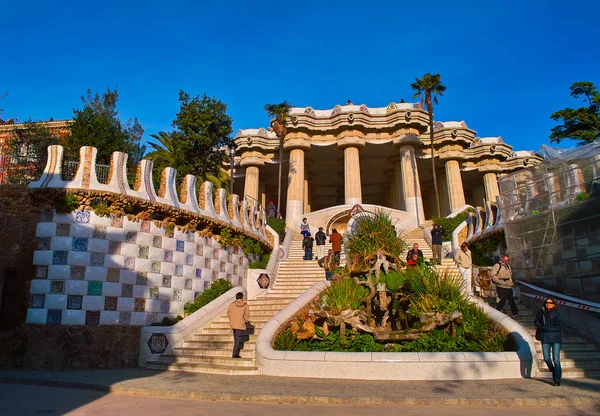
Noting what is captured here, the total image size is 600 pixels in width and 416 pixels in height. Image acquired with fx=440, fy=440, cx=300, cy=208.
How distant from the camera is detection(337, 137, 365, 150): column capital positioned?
36.2m

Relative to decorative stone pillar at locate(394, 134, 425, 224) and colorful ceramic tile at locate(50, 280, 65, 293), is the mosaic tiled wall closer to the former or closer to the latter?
colorful ceramic tile at locate(50, 280, 65, 293)

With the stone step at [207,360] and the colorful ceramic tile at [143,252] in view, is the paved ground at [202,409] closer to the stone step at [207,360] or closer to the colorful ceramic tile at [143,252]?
the stone step at [207,360]

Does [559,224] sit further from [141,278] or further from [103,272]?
[103,272]

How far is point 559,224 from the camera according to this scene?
14055mm

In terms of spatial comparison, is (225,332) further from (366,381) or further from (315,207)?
(315,207)

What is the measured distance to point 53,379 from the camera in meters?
9.16

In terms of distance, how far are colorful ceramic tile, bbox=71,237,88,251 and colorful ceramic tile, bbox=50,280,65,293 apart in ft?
2.99

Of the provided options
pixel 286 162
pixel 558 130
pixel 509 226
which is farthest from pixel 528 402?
pixel 286 162

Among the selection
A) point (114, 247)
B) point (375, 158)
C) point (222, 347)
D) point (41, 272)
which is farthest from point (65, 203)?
point (375, 158)

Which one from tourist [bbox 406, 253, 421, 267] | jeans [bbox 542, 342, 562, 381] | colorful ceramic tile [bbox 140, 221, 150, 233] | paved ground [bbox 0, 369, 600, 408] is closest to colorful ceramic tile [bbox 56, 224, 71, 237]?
colorful ceramic tile [bbox 140, 221, 150, 233]

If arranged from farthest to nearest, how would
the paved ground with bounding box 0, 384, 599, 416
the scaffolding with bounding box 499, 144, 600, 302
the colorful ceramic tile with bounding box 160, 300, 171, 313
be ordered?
the colorful ceramic tile with bounding box 160, 300, 171, 313, the scaffolding with bounding box 499, 144, 600, 302, the paved ground with bounding box 0, 384, 599, 416

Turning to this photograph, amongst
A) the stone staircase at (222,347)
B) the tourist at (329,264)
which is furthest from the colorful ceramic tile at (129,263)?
the tourist at (329,264)

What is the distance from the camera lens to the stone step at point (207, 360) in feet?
32.9

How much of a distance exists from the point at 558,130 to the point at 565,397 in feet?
104
